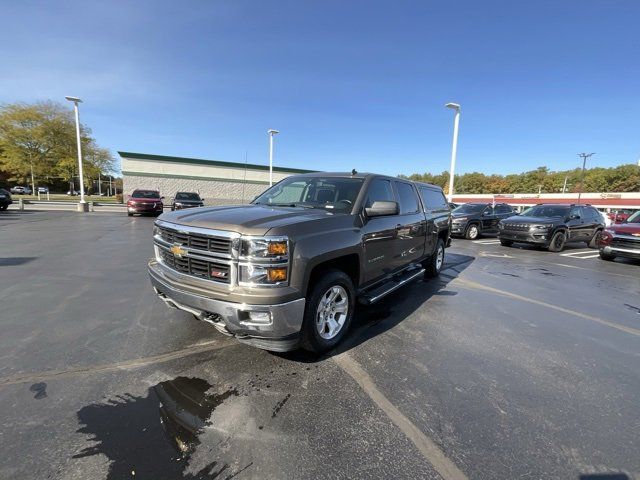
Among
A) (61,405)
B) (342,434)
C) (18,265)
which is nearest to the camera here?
(342,434)

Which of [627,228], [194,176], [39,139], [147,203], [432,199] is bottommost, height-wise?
[147,203]

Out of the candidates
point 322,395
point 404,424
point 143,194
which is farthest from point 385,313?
point 143,194

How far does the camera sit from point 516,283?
23.9 ft

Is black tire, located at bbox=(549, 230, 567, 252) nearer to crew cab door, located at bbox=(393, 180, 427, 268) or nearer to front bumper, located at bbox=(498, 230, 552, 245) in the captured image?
front bumper, located at bbox=(498, 230, 552, 245)

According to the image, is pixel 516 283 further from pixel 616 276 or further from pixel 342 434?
pixel 342 434

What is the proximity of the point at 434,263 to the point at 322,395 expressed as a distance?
506 cm

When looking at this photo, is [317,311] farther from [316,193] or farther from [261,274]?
[316,193]

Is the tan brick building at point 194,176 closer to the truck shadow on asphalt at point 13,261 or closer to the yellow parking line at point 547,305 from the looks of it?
the truck shadow on asphalt at point 13,261

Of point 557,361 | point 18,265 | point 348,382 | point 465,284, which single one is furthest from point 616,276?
point 18,265

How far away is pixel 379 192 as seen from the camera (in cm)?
469

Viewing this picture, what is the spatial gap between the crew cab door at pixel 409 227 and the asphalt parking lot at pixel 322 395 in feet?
2.84

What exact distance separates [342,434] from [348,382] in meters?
0.68

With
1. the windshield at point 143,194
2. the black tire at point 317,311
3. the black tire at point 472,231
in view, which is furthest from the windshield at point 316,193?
the windshield at point 143,194

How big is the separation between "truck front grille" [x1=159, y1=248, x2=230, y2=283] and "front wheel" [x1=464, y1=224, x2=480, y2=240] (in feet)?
49.8
